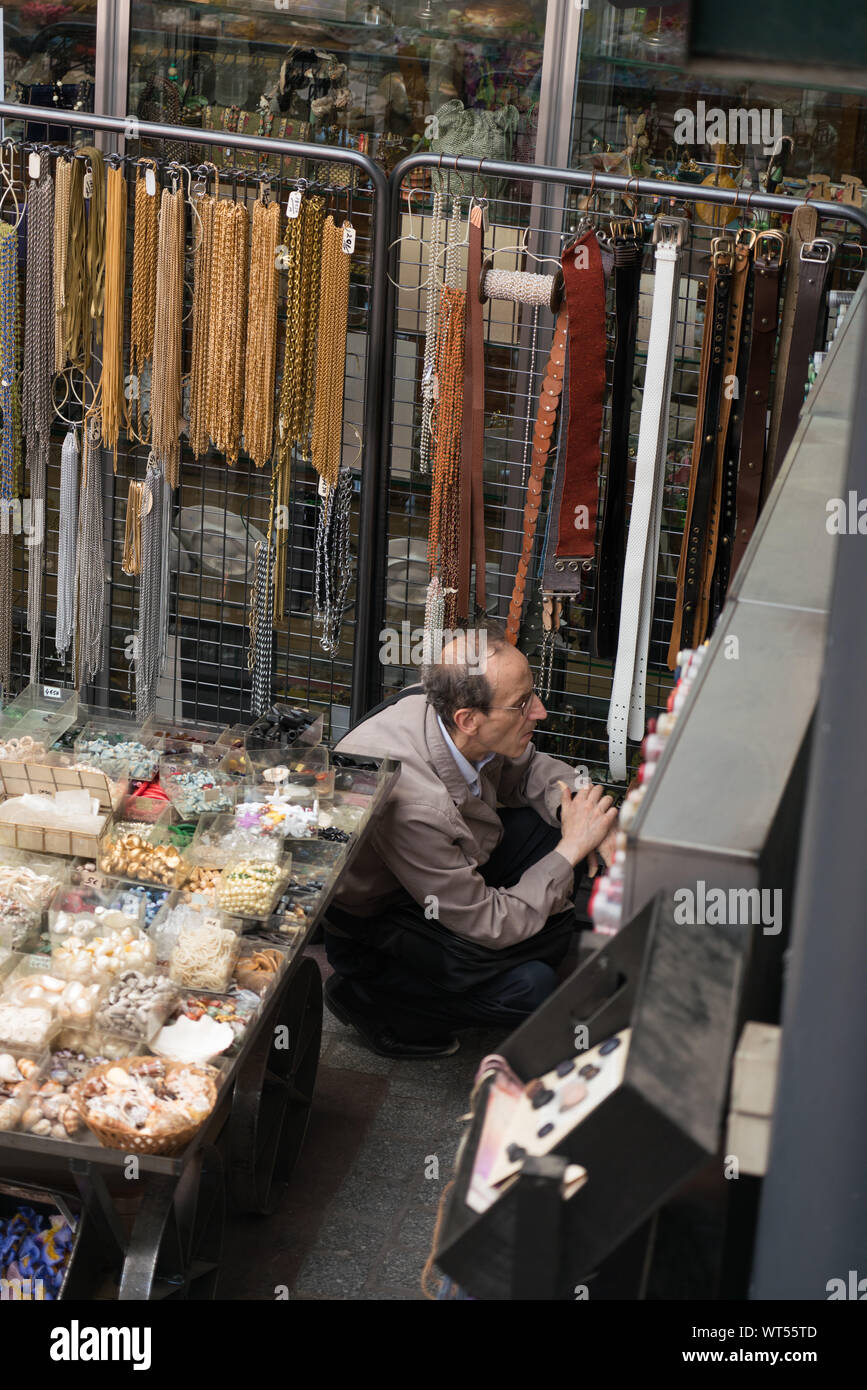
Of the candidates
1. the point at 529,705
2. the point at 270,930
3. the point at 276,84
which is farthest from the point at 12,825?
the point at 276,84

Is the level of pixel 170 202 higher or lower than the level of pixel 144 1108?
higher

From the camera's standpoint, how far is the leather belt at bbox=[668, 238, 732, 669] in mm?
4020

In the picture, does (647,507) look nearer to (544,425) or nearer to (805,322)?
(544,425)

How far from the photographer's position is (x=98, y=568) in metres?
4.82

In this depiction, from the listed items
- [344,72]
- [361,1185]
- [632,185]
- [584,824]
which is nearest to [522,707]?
[584,824]

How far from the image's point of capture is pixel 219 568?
524 cm

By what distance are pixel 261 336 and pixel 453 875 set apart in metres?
1.73

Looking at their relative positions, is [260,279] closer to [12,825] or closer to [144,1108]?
[12,825]

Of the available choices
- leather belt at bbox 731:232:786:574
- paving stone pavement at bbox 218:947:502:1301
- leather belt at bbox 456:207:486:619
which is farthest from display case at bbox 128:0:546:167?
paving stone pavement at bbox 218:947:502:1301

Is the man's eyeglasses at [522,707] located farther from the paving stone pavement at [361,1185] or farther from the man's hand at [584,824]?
the paving stone pavement at [361,1185]

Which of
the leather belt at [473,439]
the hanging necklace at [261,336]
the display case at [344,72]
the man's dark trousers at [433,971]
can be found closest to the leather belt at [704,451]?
the leather belt at [473,439]

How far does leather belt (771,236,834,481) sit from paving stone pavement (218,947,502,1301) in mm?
1846
